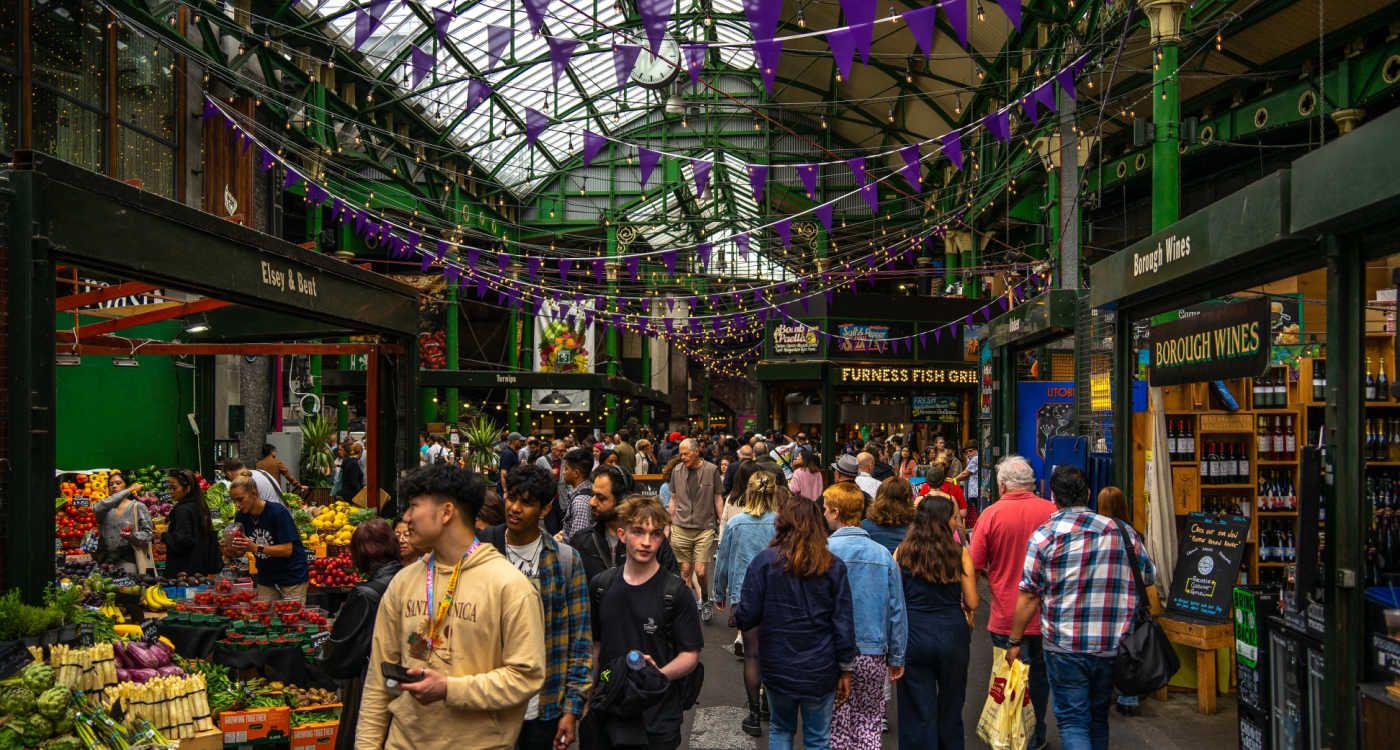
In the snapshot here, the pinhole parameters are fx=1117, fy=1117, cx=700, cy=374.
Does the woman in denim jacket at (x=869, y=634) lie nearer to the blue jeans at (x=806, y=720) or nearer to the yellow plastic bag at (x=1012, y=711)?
the blue jeans at (x=806, y=720)

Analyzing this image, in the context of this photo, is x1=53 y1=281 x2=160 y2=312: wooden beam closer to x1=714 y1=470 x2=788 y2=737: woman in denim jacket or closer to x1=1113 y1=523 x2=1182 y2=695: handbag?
x1=714 y1=470 x2=788 y2=737: woman in denim jacket

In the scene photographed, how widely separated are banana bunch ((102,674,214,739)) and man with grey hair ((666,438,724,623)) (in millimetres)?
5382

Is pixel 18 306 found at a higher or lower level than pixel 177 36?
lower

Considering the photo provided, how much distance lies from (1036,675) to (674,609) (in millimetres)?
2949

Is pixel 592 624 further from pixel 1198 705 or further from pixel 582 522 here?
pixel 1198 705

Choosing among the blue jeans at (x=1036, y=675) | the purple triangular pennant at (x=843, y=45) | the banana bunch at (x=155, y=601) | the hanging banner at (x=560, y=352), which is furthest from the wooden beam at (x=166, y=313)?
the hanging banner at (x=560, y=352)

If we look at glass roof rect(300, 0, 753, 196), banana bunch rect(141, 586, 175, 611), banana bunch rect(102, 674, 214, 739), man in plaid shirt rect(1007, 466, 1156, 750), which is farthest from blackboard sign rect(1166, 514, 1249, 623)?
glass roof rect(300, 0, 753, 196)

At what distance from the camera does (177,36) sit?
16.3 metres

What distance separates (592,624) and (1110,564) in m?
2.68

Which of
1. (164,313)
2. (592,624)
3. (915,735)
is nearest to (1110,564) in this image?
(915,735)

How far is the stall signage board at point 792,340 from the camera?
2922cm

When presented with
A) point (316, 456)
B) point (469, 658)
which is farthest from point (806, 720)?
point (316, 456)

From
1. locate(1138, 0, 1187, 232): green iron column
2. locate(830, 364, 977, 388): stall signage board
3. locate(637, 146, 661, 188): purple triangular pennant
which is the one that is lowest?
locate(830, 364, 977, 388): stall signage board

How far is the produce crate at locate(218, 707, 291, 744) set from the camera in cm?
609
